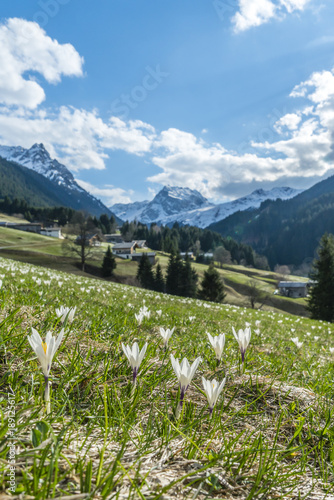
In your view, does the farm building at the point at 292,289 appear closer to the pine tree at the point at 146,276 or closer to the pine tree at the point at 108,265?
the pine tree at the point at 146,276

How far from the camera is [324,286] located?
35.9 m

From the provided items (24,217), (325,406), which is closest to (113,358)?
(325,406)

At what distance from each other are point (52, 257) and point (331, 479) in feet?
278

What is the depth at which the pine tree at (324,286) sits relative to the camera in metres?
35.3

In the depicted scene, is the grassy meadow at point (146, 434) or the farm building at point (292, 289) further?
the farm building at point (292, 289)

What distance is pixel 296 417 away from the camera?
2129mm

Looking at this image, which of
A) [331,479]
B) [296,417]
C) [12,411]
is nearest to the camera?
[12,411]

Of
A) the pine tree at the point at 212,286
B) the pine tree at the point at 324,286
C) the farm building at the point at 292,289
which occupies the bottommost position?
the farm building at the point at 292,289

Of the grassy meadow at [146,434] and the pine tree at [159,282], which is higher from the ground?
the grassy meadow at [146,434]

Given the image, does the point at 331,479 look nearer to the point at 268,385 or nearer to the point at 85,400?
the point at 268,385

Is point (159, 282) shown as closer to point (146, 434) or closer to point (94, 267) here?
point (94, 267)

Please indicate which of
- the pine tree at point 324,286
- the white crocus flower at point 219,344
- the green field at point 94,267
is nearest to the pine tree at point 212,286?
the pine tree at point 324,286

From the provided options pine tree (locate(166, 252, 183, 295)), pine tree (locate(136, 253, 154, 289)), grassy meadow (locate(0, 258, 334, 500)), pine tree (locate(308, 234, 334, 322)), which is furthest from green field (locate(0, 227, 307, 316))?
grassy meadow (locate(0, 258, 334, 500))

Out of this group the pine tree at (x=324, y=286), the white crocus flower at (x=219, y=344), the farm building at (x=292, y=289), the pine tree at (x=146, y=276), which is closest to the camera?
the white crocus flower at (x=219, y=344)
